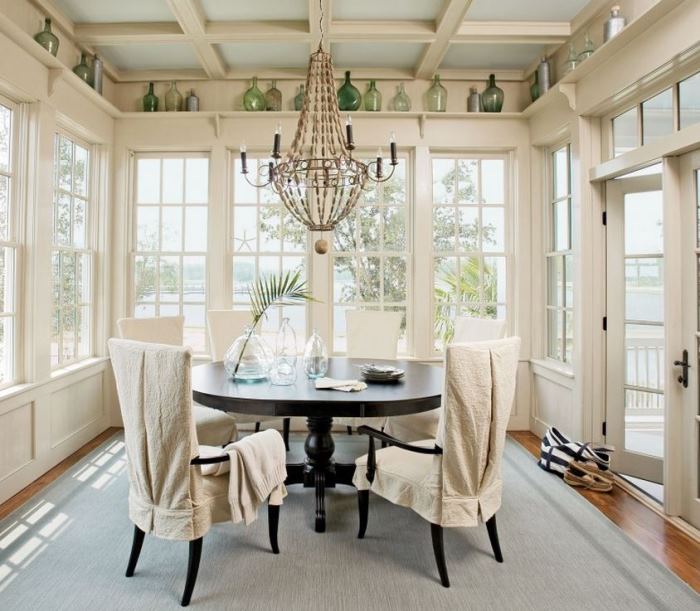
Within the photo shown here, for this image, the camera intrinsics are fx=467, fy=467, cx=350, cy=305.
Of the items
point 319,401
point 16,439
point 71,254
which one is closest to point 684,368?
point 319,401

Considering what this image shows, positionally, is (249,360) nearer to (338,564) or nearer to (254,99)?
(338,564)

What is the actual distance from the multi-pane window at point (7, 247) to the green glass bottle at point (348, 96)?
7.93 feet

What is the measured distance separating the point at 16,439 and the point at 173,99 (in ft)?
9.79

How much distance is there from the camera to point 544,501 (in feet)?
9.05

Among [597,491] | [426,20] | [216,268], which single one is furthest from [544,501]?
[426,20]

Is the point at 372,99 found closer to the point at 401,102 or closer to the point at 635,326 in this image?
the point at 401,102

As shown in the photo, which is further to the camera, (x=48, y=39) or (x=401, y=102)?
(x=401, y=102)

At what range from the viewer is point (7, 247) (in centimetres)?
296

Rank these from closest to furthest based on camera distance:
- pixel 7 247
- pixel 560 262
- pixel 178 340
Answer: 1. pixel 7 247
2. pixel 178 340
3. pixel 560 262

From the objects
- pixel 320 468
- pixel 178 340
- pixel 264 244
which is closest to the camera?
pixel 320 468

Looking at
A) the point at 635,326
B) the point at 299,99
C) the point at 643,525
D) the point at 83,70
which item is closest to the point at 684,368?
the point at 635,326

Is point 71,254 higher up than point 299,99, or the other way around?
point 299,99

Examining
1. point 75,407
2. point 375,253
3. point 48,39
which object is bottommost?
point 75,407

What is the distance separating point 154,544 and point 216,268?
2430 millimetres
